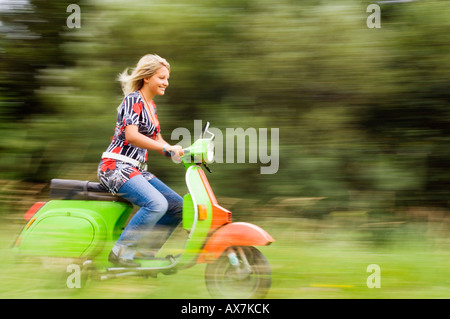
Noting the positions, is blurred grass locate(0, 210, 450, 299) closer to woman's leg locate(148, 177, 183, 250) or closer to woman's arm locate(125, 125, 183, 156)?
woman's leg locate(148, 177, 183, 250)

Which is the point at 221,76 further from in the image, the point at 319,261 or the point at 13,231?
the point at 13,231

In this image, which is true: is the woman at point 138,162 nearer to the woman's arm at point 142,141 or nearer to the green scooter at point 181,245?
the woman's arm at point 142,141

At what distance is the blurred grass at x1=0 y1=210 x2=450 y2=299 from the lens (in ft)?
10.8

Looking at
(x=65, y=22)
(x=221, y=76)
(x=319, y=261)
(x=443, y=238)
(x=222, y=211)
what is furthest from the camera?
(x=65, y=22)

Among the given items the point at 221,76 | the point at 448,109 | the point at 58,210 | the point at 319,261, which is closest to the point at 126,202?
the point at 58,210

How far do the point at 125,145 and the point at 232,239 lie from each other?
0.91 metres

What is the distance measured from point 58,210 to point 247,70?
86.3 inches

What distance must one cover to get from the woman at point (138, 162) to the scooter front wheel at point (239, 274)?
1.49 feet

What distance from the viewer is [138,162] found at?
3.34 metres

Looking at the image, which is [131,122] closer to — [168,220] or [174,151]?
[174,151]

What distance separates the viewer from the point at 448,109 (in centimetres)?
477

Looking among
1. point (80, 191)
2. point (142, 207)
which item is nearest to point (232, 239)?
point (142, 207)

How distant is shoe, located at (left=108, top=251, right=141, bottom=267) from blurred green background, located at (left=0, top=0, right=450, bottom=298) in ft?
4.76

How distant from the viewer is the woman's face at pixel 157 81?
133 inches
